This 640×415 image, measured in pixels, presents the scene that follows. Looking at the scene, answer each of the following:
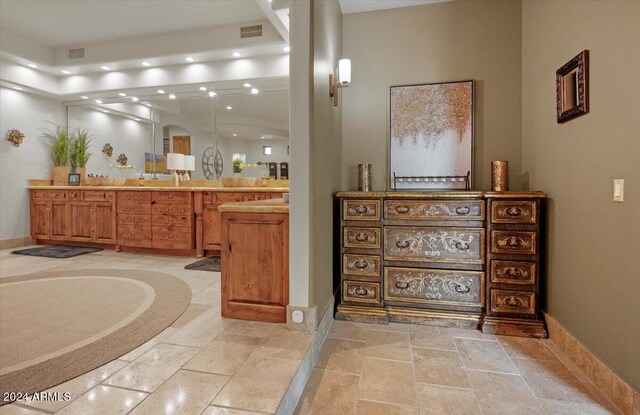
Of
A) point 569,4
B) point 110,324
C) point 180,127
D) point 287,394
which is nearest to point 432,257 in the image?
point 287,394

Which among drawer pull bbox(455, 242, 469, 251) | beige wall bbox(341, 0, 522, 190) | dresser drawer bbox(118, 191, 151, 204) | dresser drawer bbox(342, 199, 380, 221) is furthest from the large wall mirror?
drawer pull bbox(455, 242, 469, 251)

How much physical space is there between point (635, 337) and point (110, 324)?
9.62 ft

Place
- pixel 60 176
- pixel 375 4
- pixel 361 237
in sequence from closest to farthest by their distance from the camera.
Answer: pixel 361 237, pixel 375 4, pixel 60 176

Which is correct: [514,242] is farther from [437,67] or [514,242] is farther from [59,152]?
[59,152]

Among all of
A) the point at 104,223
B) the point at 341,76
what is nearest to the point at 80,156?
the point at 104,223

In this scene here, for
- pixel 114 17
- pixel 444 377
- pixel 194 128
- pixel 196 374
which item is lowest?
pixel 444 377

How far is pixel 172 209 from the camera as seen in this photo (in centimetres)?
441

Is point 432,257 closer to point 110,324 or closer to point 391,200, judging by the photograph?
point 391,200

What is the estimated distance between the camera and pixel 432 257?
241 centimetres

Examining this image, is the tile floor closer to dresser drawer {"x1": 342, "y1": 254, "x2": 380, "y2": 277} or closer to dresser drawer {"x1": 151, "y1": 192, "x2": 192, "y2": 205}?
dresser drawer {"x1": 342, "y1": 254, "x2": 380, "y2": 277}

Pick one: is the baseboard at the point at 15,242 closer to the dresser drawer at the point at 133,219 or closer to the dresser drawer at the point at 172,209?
the dresser drawer at the point at 133,219

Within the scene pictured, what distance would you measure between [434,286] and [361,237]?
2.21 ft

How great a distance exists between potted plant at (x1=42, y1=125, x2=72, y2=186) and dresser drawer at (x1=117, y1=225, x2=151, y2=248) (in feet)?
6.09

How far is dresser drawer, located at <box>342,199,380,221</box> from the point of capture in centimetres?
249
